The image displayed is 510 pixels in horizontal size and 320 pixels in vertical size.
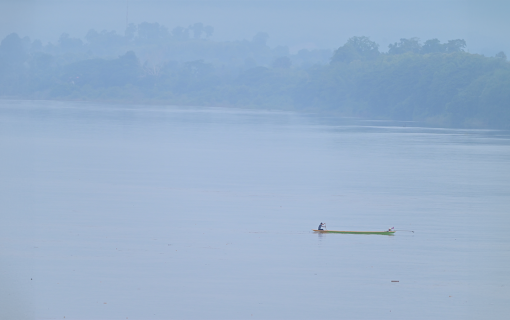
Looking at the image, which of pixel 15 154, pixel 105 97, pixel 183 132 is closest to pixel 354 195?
pixel 15 154

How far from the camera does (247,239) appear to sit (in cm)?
2012

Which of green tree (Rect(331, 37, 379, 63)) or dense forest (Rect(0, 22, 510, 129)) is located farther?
green tree (Rect(331, 37, 379, 63))

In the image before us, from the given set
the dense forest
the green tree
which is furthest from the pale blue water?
the green tree

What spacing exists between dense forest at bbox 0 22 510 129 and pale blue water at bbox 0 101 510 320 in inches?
2056

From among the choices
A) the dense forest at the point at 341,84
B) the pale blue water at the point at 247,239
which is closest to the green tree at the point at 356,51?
the dense forest at the point at 341,84

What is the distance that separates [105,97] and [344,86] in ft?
209

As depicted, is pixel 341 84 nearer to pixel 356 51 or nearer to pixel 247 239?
pixel 356 51

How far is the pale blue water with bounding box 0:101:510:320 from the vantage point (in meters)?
14.7

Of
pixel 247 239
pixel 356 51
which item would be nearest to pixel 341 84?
pixel 356 51

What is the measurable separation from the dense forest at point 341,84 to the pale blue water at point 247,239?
171ft

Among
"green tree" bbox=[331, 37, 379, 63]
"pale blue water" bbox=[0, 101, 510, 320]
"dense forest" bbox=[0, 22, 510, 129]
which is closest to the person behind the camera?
"pale blue water" bbox=[0, 101, 510, 320]

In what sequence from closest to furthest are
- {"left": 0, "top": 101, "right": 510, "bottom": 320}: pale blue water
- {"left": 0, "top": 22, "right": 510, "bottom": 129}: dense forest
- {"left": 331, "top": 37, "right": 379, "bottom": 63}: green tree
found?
{"left": 0, "top": 101, "right": 510, "bottom": 320}: pale blue water → {"left": 0, "top": 22, "right": 510, "bottom": 129}: dense forest → {"left": 331, "top": 37, "right": 379, "bottom": 63}: green tree

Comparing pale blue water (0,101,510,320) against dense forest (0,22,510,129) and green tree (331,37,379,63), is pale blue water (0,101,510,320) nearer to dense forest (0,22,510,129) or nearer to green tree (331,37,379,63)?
dense forest (0,22,510,129)

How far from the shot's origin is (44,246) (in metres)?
18.8
